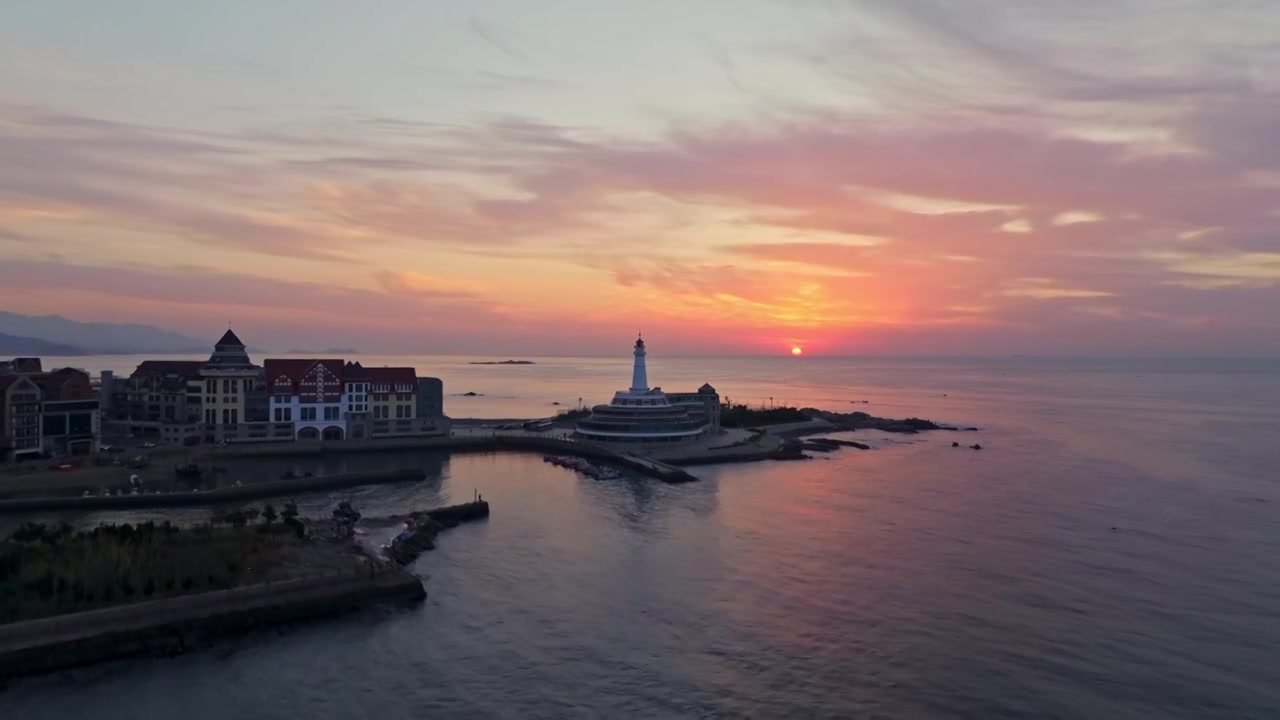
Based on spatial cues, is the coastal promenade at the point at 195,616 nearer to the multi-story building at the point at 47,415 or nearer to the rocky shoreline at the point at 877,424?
the multi-story building at the point at 47,415

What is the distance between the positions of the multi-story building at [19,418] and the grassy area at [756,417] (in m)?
47.7

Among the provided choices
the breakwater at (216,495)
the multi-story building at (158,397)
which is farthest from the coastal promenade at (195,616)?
the multi-story building at (158,397)

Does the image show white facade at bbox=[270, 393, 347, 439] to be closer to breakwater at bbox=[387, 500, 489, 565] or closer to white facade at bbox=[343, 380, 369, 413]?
white facade at bbox=[343, 380, 369, 413]

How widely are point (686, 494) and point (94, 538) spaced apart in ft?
82.6

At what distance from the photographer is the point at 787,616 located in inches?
888

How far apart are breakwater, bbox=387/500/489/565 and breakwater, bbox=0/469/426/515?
9.15m

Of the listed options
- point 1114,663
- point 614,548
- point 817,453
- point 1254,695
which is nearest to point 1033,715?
point 1114,663

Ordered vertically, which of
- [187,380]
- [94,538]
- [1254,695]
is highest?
[187,380]

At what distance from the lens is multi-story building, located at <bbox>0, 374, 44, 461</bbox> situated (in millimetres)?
43406

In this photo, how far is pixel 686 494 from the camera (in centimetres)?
4209

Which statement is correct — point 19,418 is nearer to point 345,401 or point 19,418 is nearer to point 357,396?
point 345,401

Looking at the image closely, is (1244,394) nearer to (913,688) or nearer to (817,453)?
(817,453)

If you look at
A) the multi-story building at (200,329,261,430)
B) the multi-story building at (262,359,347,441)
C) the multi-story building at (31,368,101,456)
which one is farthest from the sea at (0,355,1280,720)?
the multi-story building at (200,329,261,430)

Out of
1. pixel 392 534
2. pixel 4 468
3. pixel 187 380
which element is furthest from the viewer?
pixel 187 380
